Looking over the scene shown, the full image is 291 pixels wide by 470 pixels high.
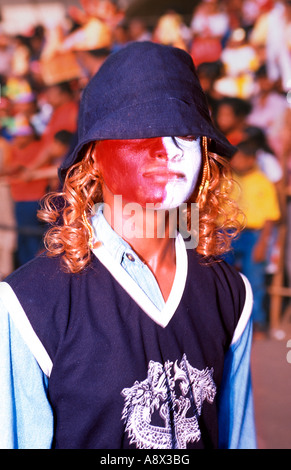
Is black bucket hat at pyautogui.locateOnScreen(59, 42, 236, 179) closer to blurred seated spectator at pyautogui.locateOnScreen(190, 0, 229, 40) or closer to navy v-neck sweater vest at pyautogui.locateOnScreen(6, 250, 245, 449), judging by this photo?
navy v-neck sweater vest at pyautogui.locateOnScreen(6, 250, 245, 449)

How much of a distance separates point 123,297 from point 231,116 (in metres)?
3.93

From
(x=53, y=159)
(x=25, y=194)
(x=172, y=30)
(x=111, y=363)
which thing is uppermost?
(x=172, y=30)

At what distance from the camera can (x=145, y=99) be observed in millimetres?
1103

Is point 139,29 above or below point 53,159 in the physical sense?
above

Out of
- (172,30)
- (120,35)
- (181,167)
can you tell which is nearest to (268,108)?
(172,30)

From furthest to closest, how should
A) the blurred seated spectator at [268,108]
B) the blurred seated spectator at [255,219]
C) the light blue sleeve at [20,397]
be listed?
the blurred seated spectator at [268,108] < the blurred seated spectator at [255,219] < the light blue sleeve at [20,397]

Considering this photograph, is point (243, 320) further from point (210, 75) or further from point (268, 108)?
point (210, 75)

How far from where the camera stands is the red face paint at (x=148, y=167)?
3.74 feet

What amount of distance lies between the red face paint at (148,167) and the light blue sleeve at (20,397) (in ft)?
1.44

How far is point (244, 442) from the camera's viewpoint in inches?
57.0

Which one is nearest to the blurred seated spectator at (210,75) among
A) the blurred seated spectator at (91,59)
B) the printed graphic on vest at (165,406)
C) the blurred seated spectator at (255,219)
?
the blurred seated spectator at (255,219)

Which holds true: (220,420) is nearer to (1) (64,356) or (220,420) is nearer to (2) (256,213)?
(1) (64,356)

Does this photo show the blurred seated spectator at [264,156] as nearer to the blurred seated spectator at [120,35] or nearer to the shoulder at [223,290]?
the blurred seated spectator at [120,35]
